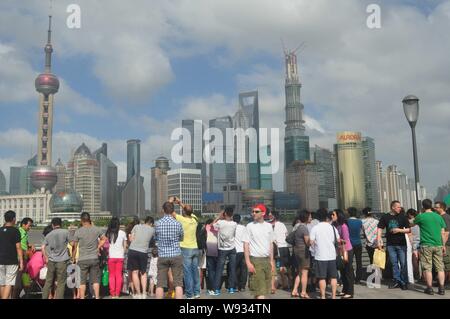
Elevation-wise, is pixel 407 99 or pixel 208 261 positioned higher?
pixel 407 99

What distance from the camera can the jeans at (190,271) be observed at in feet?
28.0

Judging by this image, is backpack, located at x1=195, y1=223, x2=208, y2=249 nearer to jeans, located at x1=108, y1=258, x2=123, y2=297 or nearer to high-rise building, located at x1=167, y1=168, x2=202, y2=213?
A: jeans, located at x1=108, y1=258, x2=123, y2=297

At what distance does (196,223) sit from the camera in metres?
9.02

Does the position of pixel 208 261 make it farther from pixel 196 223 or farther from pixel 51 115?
pixel 51 115

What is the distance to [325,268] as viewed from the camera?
8.16m

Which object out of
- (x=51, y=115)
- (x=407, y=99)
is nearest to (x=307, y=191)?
(x=51, y=115)

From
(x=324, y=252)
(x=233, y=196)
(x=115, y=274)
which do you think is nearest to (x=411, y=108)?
(x=324, y=252)

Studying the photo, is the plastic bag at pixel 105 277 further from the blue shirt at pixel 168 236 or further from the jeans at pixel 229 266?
the jeans at pixel 229 266

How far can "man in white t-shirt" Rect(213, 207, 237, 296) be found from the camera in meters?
9.16

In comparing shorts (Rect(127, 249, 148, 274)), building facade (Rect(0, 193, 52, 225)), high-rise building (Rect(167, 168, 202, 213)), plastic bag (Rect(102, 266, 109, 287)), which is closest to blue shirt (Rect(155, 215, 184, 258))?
shorts (Rect(127, 249, 148, 274))

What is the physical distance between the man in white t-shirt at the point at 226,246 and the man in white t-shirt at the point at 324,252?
1.83 m

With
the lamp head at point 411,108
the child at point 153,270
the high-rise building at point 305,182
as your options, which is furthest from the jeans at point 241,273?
the high-rise building at point 305,182

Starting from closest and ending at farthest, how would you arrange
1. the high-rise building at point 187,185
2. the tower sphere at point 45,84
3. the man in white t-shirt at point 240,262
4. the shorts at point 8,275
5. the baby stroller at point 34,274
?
the shorts at point 8,275
the baby stroller at point 34,274
the man in white t-shirt at point 240,262
the high-rise building at point 187,185
the tower sphere at point 45,84
